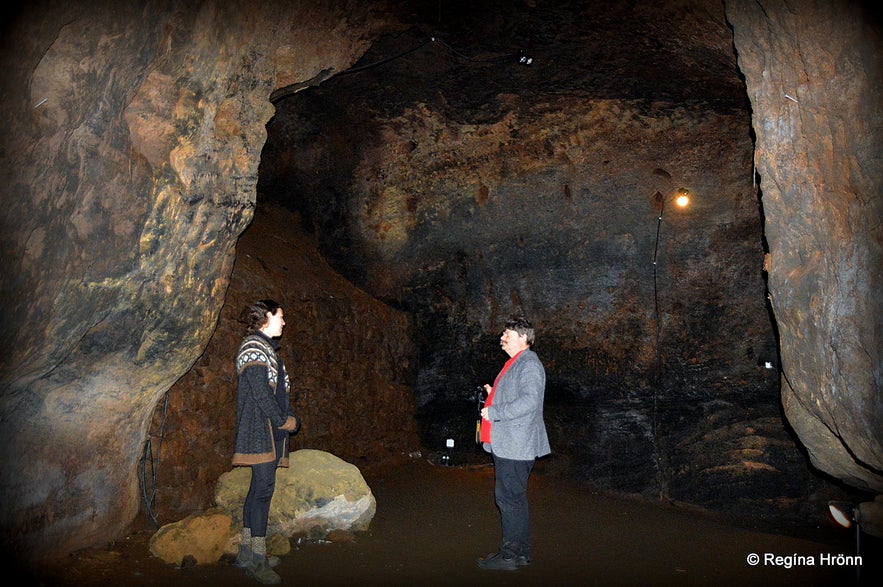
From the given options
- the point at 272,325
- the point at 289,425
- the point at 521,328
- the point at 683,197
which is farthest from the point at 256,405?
the point at 683,197

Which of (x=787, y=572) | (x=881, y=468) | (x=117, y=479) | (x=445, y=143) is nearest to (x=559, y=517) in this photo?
(x=787, y=572)

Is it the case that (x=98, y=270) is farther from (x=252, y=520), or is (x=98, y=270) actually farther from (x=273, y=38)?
(x=273, y=38)

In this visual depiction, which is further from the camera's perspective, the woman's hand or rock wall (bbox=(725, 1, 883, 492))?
the woman's hand

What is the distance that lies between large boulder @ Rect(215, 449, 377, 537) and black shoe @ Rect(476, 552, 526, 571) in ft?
4.02

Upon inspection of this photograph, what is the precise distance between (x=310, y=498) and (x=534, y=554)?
64.1 inches

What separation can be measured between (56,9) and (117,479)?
10.1ft

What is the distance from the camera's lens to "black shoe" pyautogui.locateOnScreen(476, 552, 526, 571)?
14.2 ft

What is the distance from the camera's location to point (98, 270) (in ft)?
13.3

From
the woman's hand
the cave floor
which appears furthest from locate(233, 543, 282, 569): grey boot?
the woman's hand

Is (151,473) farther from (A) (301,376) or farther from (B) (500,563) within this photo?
(B) (500,563)

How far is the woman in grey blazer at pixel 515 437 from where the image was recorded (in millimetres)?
4227

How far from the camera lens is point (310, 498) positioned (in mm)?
5133

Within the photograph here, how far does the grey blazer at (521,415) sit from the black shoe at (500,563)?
65 cm

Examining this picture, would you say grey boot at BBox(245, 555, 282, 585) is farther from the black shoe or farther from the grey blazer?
the grey blazer
